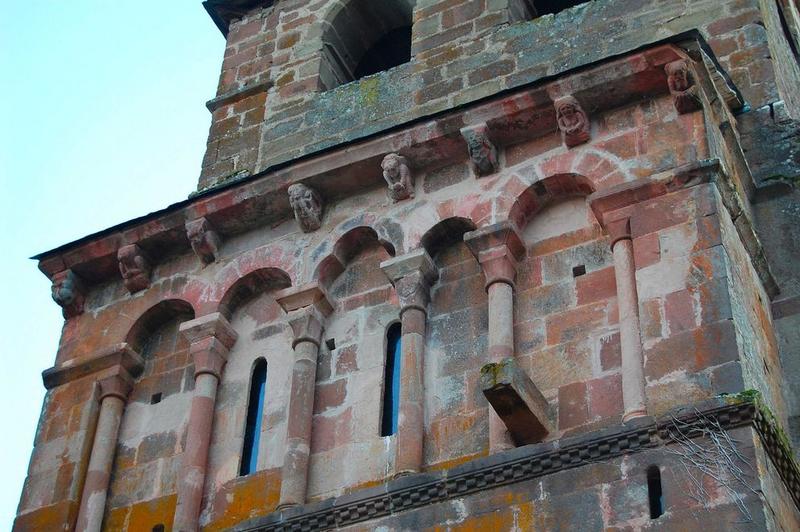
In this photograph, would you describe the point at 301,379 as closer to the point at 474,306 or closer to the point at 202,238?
the point at 474,306

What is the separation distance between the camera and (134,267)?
1535cm

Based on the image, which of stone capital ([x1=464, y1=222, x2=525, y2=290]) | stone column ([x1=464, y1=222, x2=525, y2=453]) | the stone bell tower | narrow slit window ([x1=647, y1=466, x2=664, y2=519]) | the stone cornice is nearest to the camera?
narrow slit window ([x1=647, y1=466, x2=664, y2=519])

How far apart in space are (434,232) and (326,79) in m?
4.17

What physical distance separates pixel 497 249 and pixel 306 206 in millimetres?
2155

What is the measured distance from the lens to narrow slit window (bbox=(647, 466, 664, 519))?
10.7 meters

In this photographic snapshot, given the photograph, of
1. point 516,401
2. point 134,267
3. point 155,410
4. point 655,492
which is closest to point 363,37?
point 134,267

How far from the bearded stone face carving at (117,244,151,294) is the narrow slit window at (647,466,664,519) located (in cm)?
622

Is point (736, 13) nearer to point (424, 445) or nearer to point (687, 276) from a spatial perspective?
point (687, 276)

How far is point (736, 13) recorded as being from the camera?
50.6ft

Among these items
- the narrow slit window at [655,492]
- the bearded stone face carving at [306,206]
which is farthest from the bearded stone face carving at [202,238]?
the narrow slit window at [655,492]

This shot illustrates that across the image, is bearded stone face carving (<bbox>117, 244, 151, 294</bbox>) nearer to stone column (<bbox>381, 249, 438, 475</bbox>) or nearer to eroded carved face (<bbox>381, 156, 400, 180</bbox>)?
eroded carved face (<bbox>381, 156, 400, 180</bbox>)

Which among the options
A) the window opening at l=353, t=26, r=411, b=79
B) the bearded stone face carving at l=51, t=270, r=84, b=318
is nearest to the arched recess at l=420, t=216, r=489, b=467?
the bearded stone face carving at l=51, t=270, r=84, b=318

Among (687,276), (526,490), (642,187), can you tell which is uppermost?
(642,187)

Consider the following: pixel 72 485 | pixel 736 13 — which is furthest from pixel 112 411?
pixel 736 13
